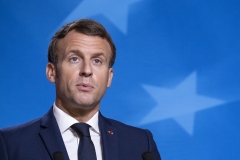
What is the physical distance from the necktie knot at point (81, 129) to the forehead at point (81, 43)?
1.05ft

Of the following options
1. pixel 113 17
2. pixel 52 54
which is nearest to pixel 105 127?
pixel 52 54

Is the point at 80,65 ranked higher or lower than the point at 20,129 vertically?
higher

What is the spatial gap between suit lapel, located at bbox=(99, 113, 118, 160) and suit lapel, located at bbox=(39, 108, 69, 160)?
0.19 metres

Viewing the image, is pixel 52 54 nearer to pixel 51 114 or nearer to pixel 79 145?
pixel 51 114

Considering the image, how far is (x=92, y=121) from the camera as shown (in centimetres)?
212

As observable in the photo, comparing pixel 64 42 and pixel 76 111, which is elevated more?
pixel 64 42

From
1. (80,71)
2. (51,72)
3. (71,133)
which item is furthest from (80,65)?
(71,133)

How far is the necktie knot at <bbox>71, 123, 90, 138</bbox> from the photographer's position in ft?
6.66

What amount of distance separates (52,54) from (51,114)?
0.89 ft

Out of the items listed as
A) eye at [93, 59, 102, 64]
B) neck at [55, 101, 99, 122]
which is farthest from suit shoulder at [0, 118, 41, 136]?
eye at [93, 59, 102, 64]

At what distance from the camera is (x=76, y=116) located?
2.11 m

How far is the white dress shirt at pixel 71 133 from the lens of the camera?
79.0 inches

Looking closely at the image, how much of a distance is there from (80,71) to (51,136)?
11.5 inches

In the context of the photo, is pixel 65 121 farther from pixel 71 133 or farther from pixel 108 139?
pixel 108 139
